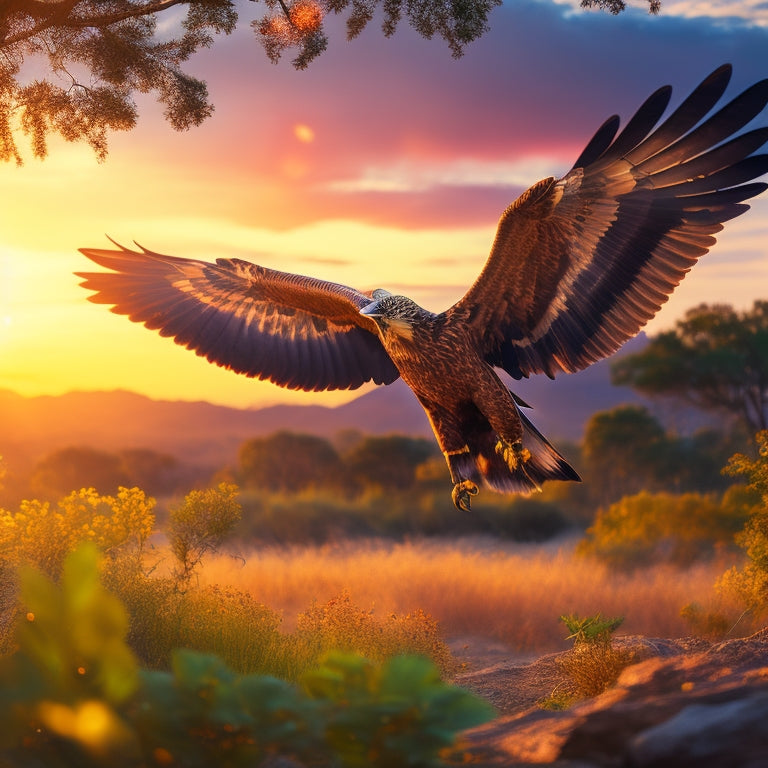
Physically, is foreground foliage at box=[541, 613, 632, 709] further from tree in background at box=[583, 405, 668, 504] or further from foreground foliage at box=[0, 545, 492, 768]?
tree in background at box=[583, 405, 668, 504]

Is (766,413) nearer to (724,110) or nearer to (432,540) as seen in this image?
(432,540)

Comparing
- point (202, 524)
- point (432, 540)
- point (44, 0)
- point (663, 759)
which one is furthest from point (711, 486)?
point (663, 759)

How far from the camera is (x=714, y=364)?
2317 cm

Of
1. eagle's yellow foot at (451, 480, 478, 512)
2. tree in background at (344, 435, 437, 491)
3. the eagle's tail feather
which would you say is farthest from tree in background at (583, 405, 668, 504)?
eagle's yellow foot at (451, 480, 478, 512)

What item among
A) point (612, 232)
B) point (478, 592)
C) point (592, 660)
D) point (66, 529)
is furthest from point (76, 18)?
point (478, 592)

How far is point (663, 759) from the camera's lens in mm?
2908

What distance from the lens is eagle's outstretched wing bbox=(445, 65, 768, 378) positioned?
208 inches

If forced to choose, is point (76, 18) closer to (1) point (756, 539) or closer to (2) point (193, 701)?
(2) point (193, 701)

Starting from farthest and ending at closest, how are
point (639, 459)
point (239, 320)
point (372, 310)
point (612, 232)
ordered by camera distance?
point (639, 459) < point (239, 320) < point (612, 232) < point (372, 310)

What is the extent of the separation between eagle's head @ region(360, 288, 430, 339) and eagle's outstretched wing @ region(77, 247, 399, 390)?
1444mm

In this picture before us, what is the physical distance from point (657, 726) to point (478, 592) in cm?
731

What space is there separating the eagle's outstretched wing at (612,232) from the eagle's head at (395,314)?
0.27 meters

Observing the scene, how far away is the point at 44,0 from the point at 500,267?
5112 millimetres

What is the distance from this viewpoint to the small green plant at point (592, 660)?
632 centimetres
